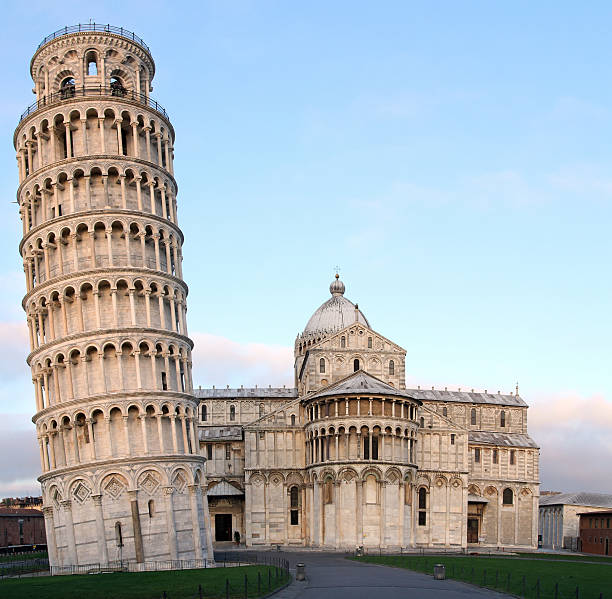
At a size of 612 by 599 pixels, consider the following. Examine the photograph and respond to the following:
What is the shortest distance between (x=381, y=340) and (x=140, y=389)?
42371 mm

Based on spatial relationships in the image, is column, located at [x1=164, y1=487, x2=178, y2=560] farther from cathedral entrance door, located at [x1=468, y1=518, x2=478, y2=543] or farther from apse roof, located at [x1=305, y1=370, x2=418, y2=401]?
cathedral entrance door, located at [x1=468, y1=518, x2=478, y2=543]

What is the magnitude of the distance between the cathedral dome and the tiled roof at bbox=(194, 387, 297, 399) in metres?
8.81

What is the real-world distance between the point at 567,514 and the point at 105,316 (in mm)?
81001

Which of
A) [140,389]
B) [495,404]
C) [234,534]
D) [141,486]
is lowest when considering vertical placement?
[234,534]

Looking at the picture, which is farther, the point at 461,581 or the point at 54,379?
the point at 54,379

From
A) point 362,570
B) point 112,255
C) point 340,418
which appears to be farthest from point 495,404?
point 112,255

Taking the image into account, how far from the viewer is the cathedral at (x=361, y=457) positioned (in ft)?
260

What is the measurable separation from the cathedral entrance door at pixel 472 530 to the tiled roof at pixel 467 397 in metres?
16.3

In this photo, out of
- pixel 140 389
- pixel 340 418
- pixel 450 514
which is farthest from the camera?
pixel 450 514

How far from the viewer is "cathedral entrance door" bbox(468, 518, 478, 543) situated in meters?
96.2

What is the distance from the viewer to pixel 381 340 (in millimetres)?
92812

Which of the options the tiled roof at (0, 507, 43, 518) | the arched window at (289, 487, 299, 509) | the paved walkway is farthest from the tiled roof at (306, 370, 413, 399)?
the tiled roof at (0, 507, 43, 518)

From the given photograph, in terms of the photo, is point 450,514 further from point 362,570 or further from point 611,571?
point 362,570

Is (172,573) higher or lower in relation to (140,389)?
lower
